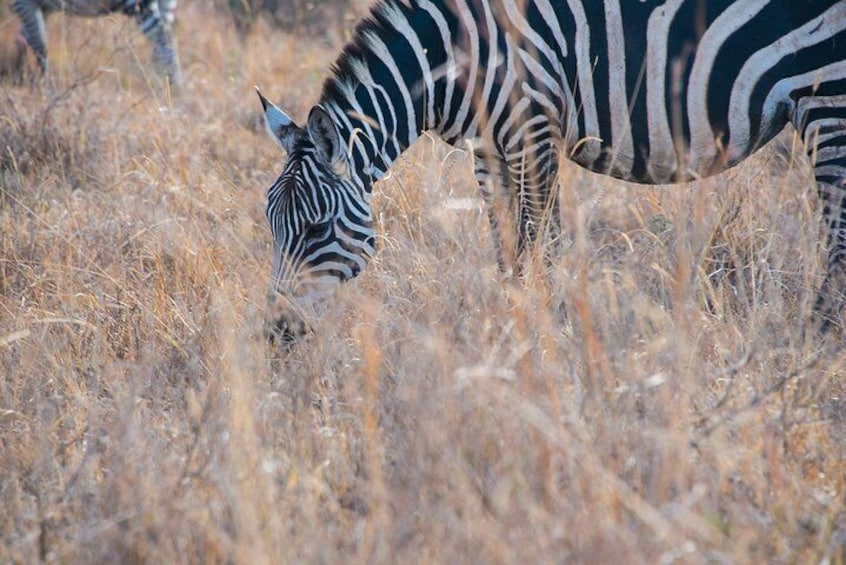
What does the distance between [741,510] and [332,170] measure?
2.34 metres

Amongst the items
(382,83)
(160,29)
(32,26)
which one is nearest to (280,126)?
(382,83)

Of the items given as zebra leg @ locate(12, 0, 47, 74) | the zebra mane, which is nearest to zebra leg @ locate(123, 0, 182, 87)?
zebra leg @ locate(12, 0, 47, 74)

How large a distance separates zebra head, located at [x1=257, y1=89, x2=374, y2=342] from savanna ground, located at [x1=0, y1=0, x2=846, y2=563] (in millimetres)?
170

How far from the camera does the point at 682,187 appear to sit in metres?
5.63

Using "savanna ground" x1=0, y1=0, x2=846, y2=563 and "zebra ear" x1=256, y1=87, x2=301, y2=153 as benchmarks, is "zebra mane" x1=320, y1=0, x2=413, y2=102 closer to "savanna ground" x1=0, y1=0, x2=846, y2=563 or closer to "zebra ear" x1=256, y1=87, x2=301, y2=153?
"zebra ear" x1=256, y1=87, x2=301, y2=153

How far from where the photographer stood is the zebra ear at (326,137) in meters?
4.52

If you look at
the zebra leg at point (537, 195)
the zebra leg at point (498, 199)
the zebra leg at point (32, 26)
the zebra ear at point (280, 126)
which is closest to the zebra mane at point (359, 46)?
the zebra ear at point (280, 126)

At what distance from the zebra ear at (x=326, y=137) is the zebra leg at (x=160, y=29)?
18.1ft

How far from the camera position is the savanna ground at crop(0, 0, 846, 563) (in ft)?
9.98

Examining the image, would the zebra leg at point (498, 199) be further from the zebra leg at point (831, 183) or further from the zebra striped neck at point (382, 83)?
the zebra leg at point (831, 183)

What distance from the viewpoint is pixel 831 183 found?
479 cm

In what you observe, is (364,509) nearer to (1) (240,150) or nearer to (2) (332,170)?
(2) (332,170)

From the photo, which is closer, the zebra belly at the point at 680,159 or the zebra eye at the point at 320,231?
the zebra eye at the point at 320,231

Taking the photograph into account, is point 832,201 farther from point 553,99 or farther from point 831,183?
point 553,99
